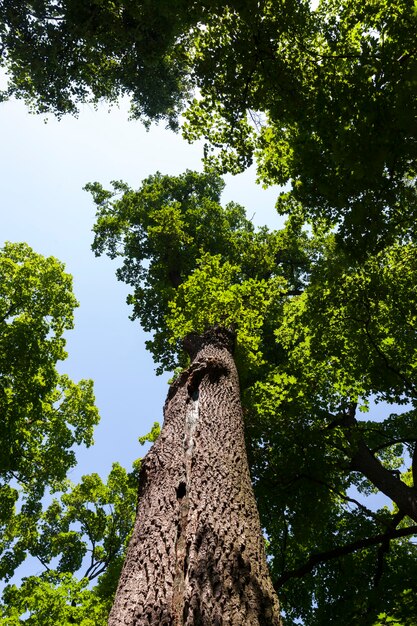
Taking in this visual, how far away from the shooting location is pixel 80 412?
14.1 metres

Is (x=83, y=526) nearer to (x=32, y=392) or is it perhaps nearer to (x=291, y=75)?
(x=32, y=392)

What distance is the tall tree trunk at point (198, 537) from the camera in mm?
2674

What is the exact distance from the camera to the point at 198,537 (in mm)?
3213

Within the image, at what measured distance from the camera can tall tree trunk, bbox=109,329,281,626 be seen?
267 centimetres

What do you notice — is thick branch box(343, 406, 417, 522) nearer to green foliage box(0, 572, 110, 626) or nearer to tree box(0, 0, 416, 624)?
tree box(0, 0, 416, 624)

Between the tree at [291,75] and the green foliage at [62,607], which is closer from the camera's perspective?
the tree at [291,75]

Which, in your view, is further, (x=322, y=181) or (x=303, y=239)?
(x=303, y=239)

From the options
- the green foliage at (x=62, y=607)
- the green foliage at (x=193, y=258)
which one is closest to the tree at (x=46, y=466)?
the green foliage at (x=62, y=607)

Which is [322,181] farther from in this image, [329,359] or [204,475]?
[204,475]

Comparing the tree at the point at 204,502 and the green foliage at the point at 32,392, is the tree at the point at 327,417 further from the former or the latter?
the green foliage at the point at 32,392

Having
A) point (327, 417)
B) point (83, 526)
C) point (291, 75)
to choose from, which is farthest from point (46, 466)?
point (291, 75)

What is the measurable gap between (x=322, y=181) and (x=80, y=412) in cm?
1102

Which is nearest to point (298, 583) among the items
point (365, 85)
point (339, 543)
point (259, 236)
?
point (339, 543)

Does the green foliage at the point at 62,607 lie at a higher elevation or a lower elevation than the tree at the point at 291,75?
lower
